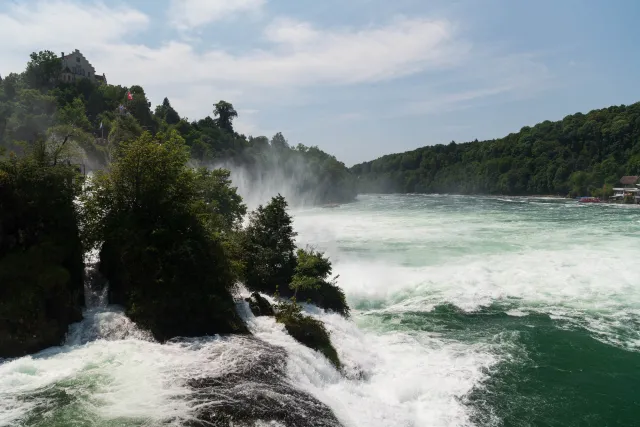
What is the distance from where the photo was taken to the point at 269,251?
22.7m

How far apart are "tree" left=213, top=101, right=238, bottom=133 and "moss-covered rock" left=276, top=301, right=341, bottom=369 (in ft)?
411

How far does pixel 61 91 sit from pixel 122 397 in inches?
3256

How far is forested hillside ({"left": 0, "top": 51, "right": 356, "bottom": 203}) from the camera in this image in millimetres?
50438

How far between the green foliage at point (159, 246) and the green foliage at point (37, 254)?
1.23m

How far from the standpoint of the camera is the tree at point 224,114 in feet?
450

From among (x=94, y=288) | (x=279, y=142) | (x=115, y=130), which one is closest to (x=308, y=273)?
(x=94, y=288)

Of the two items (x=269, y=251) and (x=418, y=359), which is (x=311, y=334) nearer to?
(x=418, y=359)

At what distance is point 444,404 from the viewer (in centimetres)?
1446

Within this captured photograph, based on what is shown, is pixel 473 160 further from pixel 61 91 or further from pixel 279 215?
pixel 279 215

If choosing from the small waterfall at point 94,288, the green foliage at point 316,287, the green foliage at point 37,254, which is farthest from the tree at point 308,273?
the green foliage at point 37,254

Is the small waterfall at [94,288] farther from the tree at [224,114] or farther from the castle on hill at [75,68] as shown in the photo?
the tree at [224,114]

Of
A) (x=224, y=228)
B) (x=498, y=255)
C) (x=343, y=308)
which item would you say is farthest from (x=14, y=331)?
(x=498, y=255)

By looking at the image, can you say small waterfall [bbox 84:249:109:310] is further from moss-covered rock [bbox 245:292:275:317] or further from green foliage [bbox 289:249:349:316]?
A: green foliage [bbox 289:249:349:316]

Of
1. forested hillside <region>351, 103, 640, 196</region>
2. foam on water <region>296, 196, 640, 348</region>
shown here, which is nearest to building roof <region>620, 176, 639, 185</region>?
forested hillside <region>351, 103, 640, 196</region>
